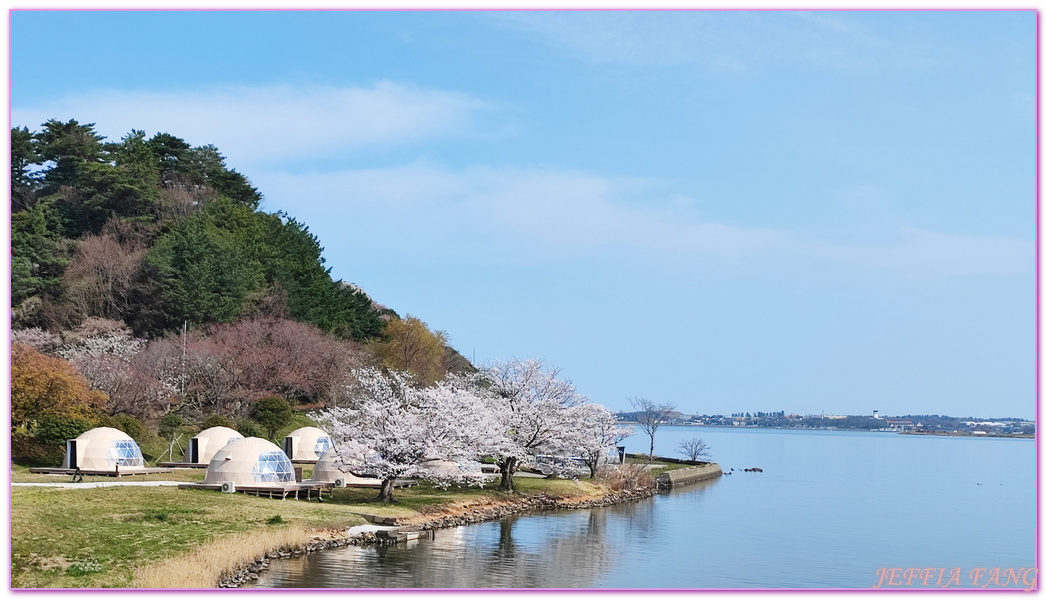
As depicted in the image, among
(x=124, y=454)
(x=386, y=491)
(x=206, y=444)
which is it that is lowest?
(x=386, y=491)

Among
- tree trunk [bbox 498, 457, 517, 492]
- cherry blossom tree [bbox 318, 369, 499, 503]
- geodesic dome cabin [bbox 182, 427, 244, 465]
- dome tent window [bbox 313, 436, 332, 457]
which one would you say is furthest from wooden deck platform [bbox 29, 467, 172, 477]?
tree trunk [bbox 498, 457, 517, 492]

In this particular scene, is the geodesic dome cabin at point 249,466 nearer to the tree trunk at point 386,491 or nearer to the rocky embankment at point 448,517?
the tree trunk at point 386,491

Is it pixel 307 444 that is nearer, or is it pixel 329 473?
pixel 329 473

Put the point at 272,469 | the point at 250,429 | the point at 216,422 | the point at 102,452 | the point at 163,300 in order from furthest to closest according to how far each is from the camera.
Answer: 1. the point at 163,300
2. the point at 250,429
3. the point at 216,422
4. the point at 102,452
5. the point at 272,469

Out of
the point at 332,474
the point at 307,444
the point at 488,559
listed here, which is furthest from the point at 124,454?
the point at 488,559

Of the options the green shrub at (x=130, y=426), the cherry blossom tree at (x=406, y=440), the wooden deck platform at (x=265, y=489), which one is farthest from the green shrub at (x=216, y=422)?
the wooden deck platform at (x=265, y=489)

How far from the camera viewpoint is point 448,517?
36.4m

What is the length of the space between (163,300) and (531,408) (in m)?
28.7

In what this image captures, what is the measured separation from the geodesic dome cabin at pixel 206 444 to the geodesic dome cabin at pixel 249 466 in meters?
8.22

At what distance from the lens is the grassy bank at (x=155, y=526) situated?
21.9 metres

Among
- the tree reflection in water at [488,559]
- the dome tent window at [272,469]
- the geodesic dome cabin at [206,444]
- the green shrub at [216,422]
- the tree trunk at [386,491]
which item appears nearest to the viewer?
the tree reflection in water at [488,559]

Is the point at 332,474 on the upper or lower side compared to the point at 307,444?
lower

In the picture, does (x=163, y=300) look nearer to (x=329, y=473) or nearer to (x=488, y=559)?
(x=329, y=473)

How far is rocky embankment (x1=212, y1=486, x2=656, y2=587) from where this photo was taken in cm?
2491
